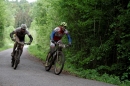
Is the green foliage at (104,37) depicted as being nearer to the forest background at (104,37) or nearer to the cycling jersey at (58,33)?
the forest background at (104,37)

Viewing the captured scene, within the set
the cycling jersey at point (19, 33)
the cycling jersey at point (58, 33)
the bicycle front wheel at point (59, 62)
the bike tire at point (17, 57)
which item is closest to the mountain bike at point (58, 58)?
the bicycle front wheel at point (59, 62)

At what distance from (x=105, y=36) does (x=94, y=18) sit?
1.37m

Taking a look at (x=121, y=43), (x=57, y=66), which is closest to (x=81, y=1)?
(x=121, y=43)

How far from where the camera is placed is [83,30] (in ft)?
43.1

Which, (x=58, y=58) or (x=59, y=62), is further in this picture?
(x=58, y=58)

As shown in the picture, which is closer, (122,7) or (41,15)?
(122,7)

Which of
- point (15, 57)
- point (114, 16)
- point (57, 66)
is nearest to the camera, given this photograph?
point (57, 66)

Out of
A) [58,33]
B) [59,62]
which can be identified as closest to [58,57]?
[59,62]

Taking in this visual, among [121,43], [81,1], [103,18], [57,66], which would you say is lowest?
[57,66]

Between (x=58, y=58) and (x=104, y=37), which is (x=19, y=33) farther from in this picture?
(x=104, y=37)

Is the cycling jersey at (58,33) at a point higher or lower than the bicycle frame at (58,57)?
higher

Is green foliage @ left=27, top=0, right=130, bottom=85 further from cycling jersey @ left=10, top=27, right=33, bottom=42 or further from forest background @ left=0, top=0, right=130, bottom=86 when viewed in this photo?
cycling jersey @ left=10, top=27, right=33, bottom=42

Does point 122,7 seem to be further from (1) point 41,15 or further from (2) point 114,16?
(1) point 41,15

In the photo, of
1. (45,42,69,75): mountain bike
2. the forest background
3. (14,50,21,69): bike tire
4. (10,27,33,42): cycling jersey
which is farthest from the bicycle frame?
(10,27,33,42): cycling jersey
